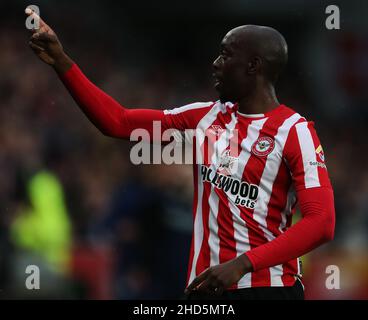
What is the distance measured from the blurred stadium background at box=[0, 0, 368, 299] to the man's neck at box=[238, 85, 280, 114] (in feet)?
10.0

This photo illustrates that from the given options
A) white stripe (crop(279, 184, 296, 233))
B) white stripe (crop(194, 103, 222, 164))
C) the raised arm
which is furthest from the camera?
white stripe (crop(194, 103, 222, 164))

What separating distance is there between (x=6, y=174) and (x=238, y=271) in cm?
478

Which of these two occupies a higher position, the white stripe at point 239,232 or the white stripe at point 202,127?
the white stripe at point 202,127

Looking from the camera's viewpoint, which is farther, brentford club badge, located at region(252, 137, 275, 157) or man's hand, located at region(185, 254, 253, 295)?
brentford club badge, located at region(252, 137, 275, 157)

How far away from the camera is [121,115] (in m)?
4.86

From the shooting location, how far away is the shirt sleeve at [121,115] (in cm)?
472

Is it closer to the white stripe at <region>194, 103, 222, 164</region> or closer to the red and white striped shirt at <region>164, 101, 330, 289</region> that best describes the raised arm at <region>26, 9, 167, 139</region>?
the white stripe at <region>194, 103, 222, 164</region>

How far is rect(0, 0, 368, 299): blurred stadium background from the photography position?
8.14 m

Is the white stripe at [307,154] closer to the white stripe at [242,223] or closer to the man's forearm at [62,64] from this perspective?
the white stripe at [242,223]

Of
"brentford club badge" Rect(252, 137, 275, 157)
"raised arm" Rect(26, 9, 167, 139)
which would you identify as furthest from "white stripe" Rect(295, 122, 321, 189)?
"raised arm" Rect(26, 9, 167, 139)

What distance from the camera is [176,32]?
15023mm

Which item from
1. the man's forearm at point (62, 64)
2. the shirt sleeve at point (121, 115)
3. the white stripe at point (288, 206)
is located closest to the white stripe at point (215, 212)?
the shirt sleeve at point (121, 115)

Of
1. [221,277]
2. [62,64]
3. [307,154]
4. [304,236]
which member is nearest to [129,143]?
[62,64]

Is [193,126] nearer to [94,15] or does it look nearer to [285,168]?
[285,168]
